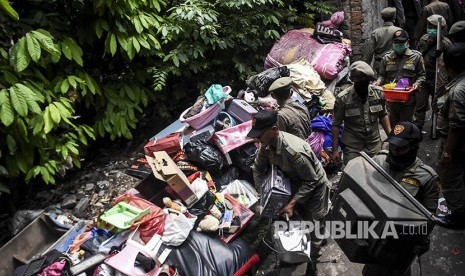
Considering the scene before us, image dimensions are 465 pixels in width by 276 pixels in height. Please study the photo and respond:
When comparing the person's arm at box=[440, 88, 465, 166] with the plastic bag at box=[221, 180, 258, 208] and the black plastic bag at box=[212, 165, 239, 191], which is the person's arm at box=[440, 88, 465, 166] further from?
the black plastic bag at box=[212, 165, 239, 191]

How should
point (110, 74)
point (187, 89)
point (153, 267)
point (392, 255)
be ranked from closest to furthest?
point (392, 255)
point (153, 267)
point (110, 74)
point (187, 89)

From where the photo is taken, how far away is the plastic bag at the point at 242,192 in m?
4.54

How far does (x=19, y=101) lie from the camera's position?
376 cm

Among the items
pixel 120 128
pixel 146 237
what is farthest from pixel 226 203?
pixel 120 128

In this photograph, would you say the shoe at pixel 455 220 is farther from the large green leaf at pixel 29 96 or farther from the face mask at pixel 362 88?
the large green leaf at pixel 29 96

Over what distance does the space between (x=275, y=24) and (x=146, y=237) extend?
4.54 m

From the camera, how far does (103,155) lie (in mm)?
6281

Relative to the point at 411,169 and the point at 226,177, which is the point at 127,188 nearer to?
the point at 226,177

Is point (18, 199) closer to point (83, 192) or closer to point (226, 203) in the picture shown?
point (83, 192)

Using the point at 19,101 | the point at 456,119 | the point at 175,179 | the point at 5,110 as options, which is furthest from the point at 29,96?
the point at 456,119

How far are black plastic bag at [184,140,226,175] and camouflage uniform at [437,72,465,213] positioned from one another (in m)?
2.45

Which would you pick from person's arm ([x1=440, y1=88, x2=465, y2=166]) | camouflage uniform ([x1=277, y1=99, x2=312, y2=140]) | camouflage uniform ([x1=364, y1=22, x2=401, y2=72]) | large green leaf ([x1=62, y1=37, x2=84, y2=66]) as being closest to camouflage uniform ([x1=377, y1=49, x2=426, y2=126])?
camouflage uniform ([x1=364, y1=22, x2=401, y2=72])

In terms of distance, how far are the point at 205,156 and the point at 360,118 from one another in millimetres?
1892

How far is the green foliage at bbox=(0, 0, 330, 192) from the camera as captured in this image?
4219 millimetres
